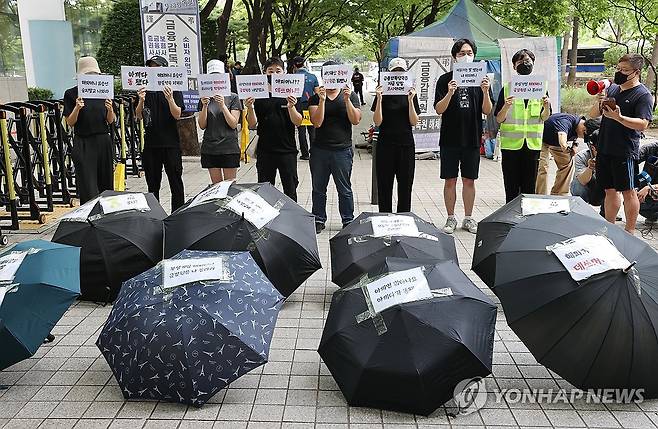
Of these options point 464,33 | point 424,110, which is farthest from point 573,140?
point 464,33

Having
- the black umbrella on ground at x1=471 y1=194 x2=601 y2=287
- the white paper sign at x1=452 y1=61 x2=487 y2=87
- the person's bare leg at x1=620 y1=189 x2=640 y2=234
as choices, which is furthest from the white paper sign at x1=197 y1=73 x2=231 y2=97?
the person's bare leg at x1=620 y1=189 x2=640 y2=234

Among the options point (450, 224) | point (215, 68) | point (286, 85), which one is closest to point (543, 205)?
point (450, 224)

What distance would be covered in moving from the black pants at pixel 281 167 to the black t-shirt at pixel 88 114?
181 cm

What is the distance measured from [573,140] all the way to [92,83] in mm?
6049

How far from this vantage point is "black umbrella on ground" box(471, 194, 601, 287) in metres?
4.30

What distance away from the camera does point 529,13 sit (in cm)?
1526

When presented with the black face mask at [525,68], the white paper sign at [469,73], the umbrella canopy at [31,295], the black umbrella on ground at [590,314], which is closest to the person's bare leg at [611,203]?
the black face mask at [525,68]

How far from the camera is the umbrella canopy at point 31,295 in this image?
3266mm

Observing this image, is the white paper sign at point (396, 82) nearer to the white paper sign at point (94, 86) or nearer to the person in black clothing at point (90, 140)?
the white paper sign at point (94, 86)

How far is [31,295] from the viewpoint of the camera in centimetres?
336

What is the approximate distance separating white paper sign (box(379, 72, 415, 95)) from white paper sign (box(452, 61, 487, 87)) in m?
0.47

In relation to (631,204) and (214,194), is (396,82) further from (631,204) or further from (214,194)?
(631,204)

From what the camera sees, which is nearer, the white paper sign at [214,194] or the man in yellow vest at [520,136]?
the white paper sign at [214,194]

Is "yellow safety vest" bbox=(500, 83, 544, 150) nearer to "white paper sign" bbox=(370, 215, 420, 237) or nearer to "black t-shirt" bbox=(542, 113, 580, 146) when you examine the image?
"black t-shirt" bbox=(542, 113, 580, 146)
